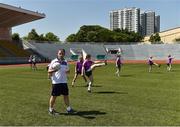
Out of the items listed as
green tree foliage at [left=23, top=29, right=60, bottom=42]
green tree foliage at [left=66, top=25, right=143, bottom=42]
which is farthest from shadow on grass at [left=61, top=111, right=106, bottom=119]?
green tree foliage at [left=66, top=25, right=143, bottom=42]

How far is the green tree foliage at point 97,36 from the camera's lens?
433ft

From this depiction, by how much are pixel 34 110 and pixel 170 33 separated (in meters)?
135

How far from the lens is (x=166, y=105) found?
13445 millimetres

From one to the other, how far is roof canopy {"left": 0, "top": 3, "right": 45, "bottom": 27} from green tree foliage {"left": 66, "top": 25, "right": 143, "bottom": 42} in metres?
46.9

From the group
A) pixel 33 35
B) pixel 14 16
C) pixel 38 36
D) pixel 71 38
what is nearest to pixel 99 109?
pixel 14 16

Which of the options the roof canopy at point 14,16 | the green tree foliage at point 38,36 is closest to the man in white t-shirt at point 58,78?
the roof canopy at point 14,16

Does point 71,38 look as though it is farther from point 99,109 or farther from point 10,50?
point 99,109

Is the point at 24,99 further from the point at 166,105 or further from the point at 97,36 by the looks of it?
the point at 97,36

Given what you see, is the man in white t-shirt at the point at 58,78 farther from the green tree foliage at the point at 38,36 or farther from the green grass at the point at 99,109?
the green tree foliage at the point at 38,36

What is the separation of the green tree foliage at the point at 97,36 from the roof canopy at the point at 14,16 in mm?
46877

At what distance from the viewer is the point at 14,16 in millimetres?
79062

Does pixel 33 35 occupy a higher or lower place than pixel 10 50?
higher

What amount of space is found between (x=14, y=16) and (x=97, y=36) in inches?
2301

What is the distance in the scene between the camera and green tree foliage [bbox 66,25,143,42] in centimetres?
13200
